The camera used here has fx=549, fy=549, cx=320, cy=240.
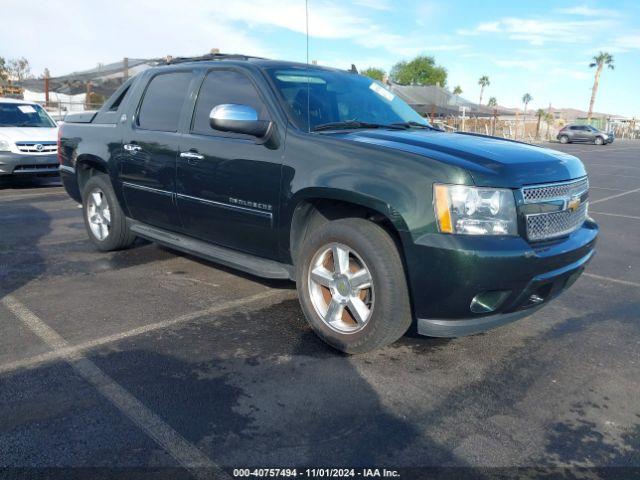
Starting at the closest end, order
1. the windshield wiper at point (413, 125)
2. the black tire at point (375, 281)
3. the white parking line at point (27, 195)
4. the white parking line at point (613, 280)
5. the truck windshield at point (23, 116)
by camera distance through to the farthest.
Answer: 1. the black tire at point (375, 281)
2. the windshield wiper at point (413, 125)
3. the white parking line at point (613, 280)
4. the white parking line at point (27, 195)
5. the truck windshield at point (23, 116)

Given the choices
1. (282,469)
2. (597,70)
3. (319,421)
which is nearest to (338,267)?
(319,421)

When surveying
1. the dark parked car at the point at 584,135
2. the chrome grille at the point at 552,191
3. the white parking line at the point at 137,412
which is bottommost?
the dark parked car at the point at 584,135

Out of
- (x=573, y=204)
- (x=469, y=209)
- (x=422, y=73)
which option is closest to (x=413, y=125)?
(x=573, y=204)

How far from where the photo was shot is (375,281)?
10.4 feet

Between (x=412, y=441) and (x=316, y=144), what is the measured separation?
1.86m

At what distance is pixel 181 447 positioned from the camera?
243 cm

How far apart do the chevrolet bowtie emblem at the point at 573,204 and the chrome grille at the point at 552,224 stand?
20 millimetres

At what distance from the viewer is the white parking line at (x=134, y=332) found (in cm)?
319

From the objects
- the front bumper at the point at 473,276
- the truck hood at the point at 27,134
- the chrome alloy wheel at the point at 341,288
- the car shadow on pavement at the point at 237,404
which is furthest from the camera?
the truck hood at the point at 27,134

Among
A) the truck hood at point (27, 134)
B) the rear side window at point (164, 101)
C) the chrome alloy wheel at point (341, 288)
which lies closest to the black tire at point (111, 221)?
the rear side window at point (164, 101)

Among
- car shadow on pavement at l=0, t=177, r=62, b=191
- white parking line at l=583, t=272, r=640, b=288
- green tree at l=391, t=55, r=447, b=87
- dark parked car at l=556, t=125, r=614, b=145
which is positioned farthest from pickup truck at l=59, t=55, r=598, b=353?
green tree at l=391, t=55, r=447, b=87

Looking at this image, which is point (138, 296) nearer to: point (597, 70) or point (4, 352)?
point (4, 352)

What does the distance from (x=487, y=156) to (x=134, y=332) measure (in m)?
2.53

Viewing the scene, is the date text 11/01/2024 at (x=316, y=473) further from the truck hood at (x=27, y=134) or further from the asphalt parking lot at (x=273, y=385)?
the truck hood at (x=27, y=134)
